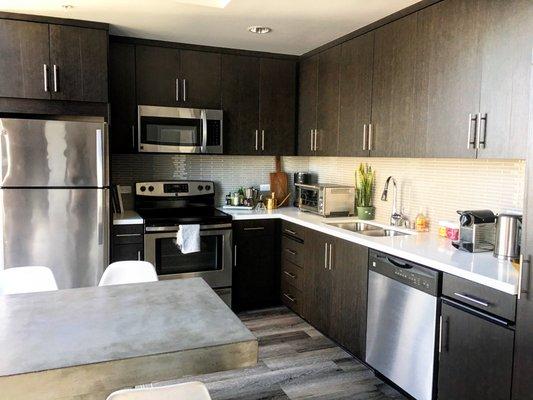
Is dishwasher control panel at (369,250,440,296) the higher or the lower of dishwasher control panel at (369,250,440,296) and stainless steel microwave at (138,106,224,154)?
the lower

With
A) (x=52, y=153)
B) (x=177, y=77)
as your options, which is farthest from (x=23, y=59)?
(x=177, y=77)

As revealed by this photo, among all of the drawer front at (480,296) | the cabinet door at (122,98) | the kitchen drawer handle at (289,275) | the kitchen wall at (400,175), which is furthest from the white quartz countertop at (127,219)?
the drawer front at (480,296)

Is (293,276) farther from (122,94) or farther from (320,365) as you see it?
(122,94)

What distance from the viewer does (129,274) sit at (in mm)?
2422

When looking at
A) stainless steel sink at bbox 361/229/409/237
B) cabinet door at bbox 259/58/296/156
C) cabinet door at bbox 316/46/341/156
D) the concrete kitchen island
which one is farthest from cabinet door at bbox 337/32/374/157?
the concrete kitchen island

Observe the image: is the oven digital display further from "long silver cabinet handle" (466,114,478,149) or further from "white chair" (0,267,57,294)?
"long silver cabinet handle" (466,114,478,149)

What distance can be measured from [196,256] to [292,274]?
84 centimetres

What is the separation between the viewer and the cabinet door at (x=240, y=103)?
13.3 feet

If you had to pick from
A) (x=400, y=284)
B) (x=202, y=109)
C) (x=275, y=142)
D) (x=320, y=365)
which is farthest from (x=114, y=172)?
(x=400, y=284)

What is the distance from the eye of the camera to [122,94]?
3.72 m

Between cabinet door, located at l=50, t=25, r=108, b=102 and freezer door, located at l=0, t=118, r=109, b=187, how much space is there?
0.33m

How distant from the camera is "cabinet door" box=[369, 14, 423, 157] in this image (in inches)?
111

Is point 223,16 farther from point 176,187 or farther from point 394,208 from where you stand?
point 394,208

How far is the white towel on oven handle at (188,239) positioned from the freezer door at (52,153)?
2.44 ft
